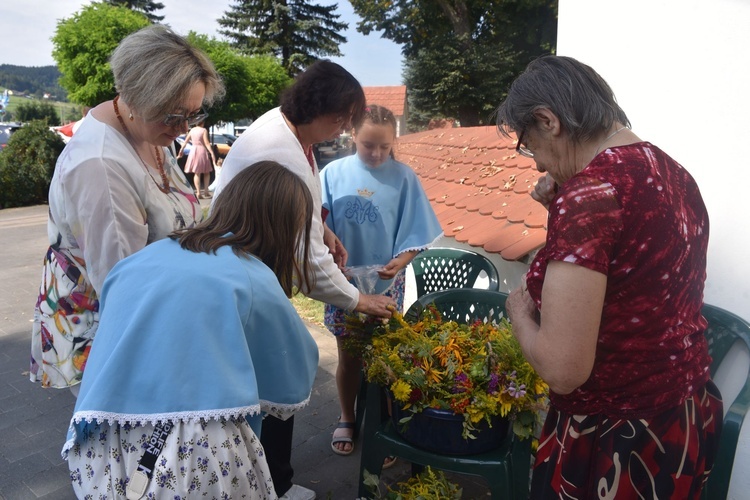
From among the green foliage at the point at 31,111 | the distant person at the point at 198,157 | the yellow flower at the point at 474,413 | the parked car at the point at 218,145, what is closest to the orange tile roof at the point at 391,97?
the parked car at the point at 218,145

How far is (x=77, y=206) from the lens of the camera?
188 cm

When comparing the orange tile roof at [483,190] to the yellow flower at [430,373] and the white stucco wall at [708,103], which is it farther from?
the yellow flower at [430,373]

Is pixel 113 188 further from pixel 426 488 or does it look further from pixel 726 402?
pixel 726 402

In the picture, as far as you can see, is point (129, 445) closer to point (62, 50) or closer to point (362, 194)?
point (362, 194)

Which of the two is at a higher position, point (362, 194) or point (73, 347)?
point (362, 194)

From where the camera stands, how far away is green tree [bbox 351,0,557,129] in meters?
21.0

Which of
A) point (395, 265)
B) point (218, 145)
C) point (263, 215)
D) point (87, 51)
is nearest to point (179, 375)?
point (263, 215)

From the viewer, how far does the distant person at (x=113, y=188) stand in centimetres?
189

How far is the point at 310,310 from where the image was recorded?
230 inches

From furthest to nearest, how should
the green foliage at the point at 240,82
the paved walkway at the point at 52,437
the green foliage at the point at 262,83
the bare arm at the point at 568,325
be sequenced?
1. the green foliage at the point at 262,83
2. the green foliage at the point at 240,82
3. the paved walkway at the point at 52,437
4. the bare arm at the point at 568,325

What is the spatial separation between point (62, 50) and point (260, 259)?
1811 centimetres

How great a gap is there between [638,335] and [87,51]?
18466 mm

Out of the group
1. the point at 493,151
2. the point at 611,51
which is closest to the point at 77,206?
the point at 611,51

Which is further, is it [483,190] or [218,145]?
[218,145]
